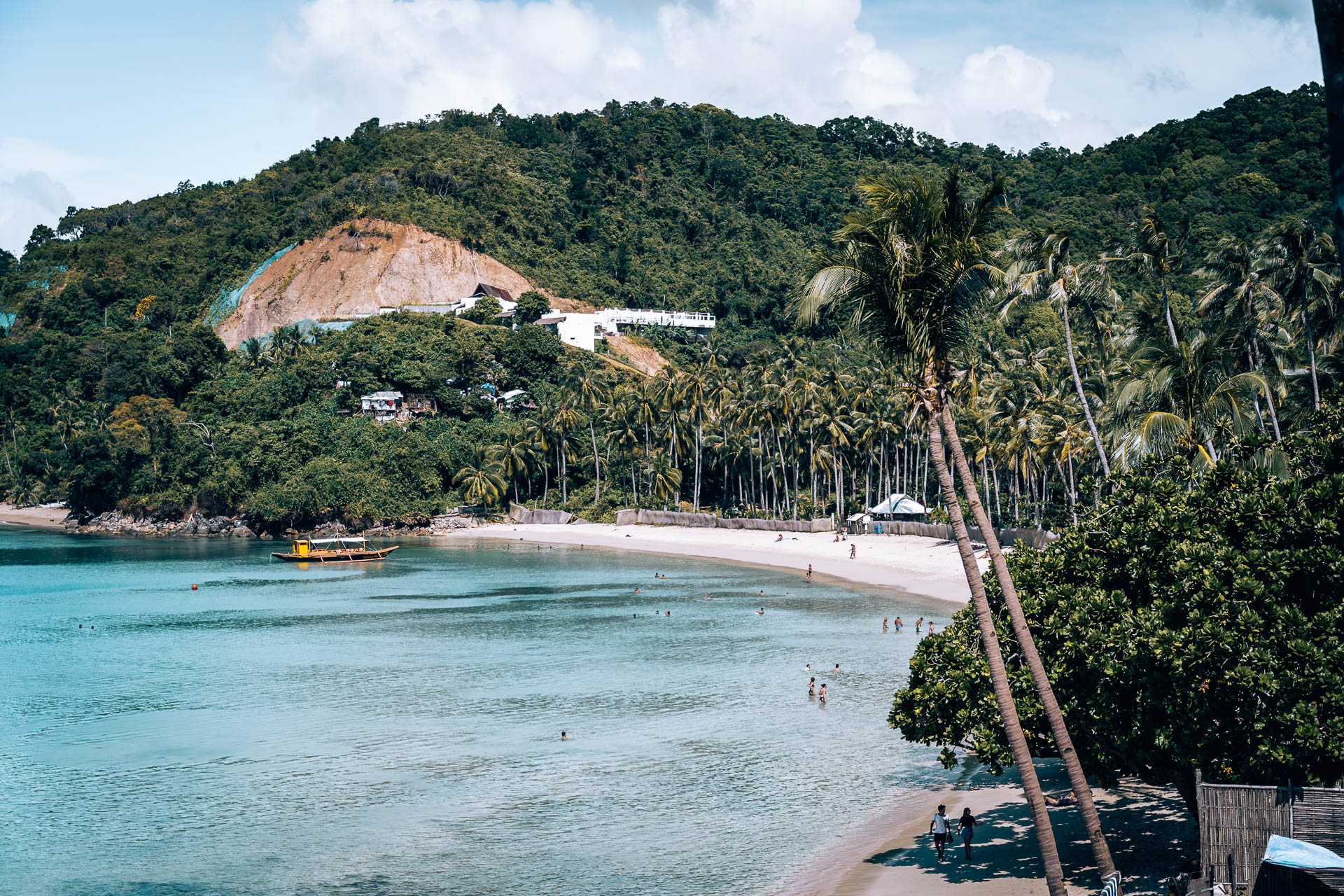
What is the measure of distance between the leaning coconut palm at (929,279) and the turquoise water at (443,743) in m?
9.05

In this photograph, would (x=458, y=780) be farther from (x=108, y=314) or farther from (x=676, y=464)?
(x=108, y=314)

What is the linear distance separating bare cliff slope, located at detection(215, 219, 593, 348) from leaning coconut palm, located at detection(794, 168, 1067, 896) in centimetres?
14259

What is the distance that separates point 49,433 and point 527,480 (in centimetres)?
6578

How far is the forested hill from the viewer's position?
142 m

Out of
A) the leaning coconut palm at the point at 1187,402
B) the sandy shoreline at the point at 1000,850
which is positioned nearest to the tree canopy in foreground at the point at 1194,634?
the sandy shoreline at the point at 1000,850

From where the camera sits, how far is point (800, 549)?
84.6m

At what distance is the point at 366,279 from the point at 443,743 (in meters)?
135

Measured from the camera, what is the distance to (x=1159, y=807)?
23141 mm

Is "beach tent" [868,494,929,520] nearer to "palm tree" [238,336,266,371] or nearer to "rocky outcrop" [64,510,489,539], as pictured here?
"rocky outcrop" [64,510,489,539]

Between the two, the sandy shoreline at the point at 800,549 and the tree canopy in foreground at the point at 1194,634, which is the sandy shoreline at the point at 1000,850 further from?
the sandy shoreline at the point at 800,549

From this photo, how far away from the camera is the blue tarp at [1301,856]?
1355 centimetres

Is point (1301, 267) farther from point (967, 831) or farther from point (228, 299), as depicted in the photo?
point (228, 299)

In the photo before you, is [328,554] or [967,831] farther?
[328,554]

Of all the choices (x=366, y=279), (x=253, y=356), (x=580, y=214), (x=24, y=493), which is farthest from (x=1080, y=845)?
(x=580, y=214)
